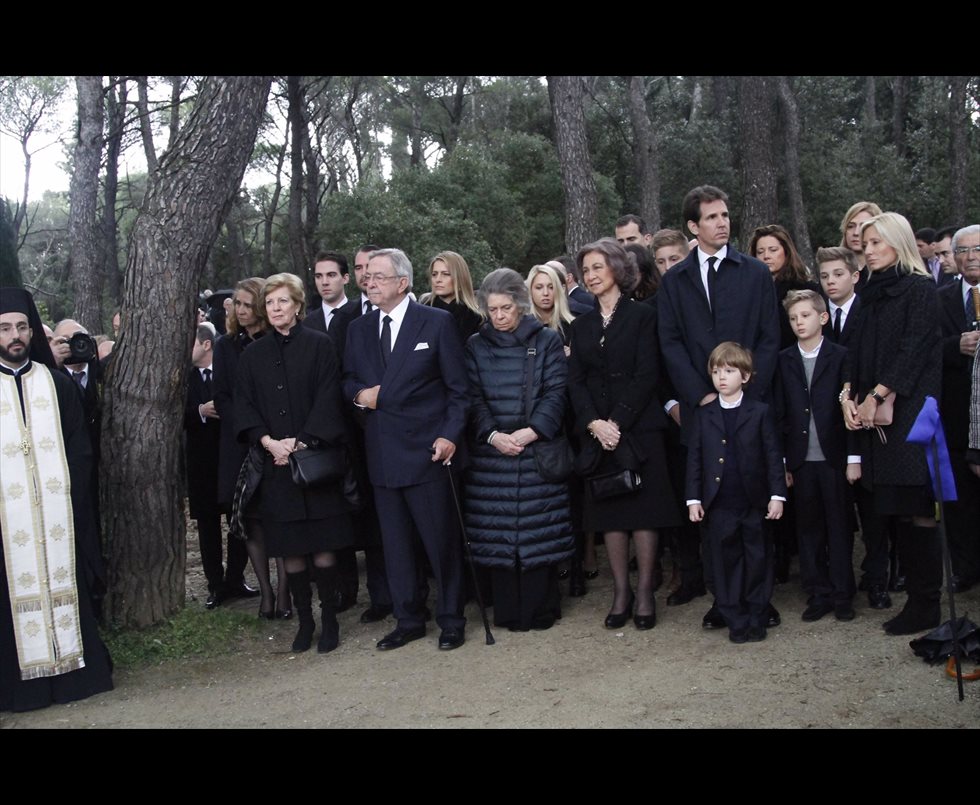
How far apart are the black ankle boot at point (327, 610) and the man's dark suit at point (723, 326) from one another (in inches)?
93.4

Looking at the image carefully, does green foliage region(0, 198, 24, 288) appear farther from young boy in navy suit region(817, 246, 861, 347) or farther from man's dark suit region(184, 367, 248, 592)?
young boy in navy suit region(817, 246, 861, 347)

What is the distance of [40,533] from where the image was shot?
5883 millimetres

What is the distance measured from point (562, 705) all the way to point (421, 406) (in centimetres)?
206

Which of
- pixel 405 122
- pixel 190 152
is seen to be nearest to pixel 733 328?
pixel 190 152

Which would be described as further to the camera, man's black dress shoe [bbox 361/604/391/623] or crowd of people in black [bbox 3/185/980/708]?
man's black dress shoe [bbox 361/604/391/623]

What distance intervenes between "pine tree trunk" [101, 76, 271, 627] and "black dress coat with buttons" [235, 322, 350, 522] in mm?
669

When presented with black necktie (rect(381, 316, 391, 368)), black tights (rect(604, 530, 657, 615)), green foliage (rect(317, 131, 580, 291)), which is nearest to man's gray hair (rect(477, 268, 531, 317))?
black necktie (rect(381, 316, 391, 368))

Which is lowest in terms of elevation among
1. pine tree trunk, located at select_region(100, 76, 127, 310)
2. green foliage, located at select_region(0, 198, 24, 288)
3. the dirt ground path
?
the dirt ground path

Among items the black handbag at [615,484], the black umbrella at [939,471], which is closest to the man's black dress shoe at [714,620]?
the black handbag at [615,484]

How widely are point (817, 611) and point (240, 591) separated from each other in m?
4.15

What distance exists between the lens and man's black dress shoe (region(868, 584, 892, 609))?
646 centimetres

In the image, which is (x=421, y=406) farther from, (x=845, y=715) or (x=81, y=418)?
(x=845, y=715)

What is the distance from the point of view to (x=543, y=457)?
6.59 meters

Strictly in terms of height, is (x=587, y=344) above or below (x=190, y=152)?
below
